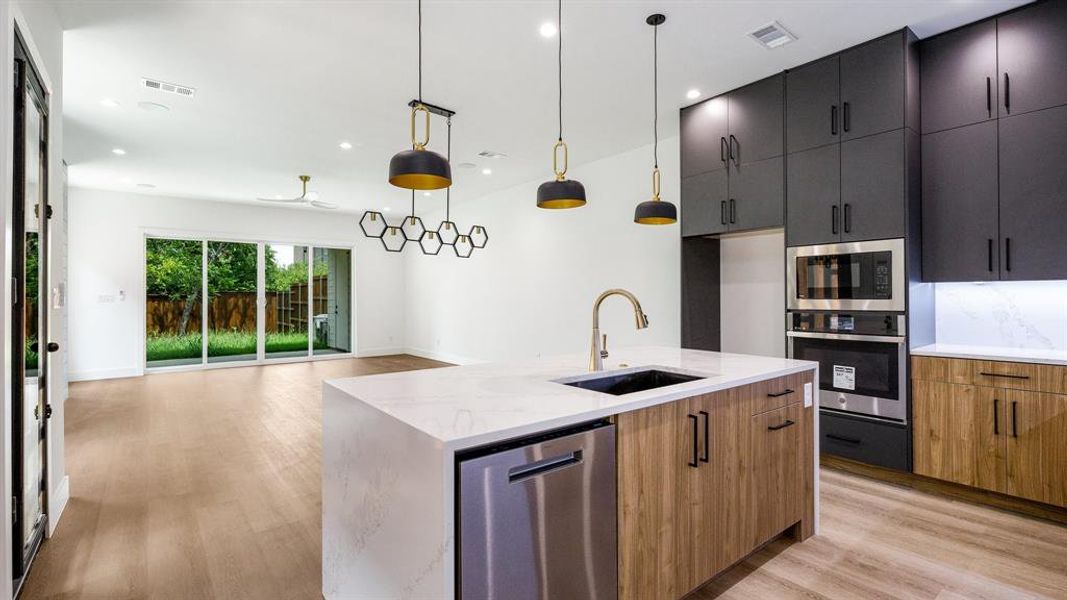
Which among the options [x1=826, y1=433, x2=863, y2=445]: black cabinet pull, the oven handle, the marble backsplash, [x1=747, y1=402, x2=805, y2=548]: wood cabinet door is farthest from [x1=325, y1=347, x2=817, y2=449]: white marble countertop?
the marble backsplash

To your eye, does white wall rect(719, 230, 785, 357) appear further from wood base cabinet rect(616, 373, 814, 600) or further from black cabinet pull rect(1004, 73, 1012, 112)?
wood base cabinet rect(616, 373, 814, 600)

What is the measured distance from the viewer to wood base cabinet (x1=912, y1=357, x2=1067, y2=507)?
263 cm

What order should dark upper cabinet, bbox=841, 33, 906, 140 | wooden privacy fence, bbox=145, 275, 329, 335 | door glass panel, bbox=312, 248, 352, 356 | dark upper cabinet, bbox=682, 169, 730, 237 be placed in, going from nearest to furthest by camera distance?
dark upper cabinet, bbox=841, 33, 906, 140 → dark upper cabinet, bbox=682, 169, 730, 237 → wooden privacy fence, bbox=145, 275, 329, 335 → door glass panel, bbox=312, 248, 352, 356

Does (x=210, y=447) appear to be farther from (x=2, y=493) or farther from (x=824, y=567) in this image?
(x=824, y=567)

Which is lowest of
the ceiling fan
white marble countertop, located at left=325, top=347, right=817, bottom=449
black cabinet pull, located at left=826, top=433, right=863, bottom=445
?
black cabinet pull, located at left=826, top=433, right=863, bottom=445

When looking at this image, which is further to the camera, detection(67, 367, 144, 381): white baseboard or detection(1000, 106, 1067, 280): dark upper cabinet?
detection(67, 367, 144, 381): white baseboard

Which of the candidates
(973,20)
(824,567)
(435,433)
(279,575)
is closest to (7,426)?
(279,575)

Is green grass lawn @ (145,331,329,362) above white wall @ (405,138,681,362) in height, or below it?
below

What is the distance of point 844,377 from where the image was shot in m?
3.39

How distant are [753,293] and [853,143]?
1533 mm

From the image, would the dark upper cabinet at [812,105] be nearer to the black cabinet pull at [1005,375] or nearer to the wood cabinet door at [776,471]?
the black cabinet pull at [1005,375]

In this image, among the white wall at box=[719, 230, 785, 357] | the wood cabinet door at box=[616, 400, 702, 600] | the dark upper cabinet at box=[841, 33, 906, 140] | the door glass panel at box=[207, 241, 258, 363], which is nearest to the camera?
the wood cabinet door at box=[616, 400, 702, 600]

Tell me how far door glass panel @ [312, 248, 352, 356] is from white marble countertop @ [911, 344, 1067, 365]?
8843mm

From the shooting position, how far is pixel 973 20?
2.97 metres
